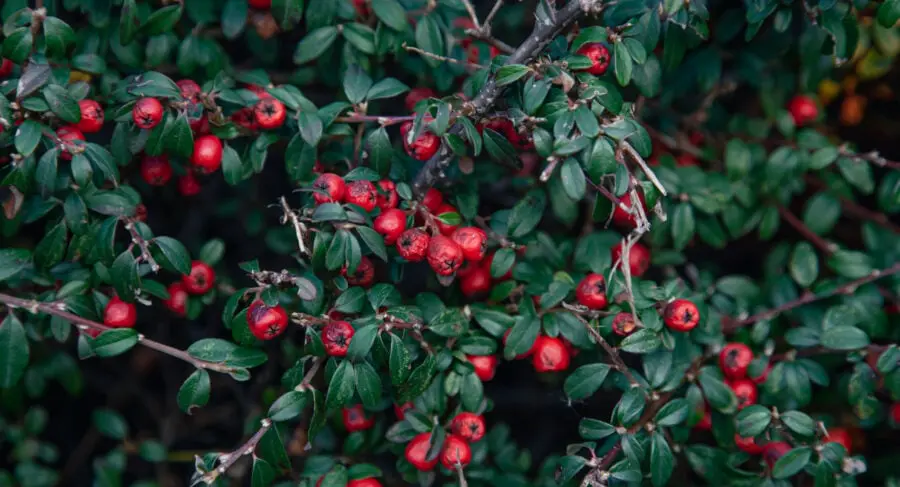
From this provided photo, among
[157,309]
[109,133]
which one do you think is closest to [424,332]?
[157,309]

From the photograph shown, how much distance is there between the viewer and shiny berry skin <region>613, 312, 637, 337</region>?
2094 millimetres

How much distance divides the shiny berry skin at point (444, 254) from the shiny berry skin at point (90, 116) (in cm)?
95

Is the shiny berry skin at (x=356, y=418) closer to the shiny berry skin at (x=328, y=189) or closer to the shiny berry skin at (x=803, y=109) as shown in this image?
the shiny berry skin at (x=328, y=189)

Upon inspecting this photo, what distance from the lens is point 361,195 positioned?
6.71 feet

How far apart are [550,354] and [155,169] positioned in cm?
122

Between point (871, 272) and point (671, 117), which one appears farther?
point (671, 117)

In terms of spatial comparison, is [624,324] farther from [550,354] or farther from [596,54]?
[596,54]

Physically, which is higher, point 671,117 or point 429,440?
point 671,117

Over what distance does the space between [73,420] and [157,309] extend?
32.8 inches

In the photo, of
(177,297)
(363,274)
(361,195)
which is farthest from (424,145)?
(177,297)

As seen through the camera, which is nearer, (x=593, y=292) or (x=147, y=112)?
(x=147, y=112)

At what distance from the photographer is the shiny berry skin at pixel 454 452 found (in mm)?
2131

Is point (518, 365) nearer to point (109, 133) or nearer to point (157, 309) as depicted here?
point (157, 309)

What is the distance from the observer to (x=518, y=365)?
3279 mm
